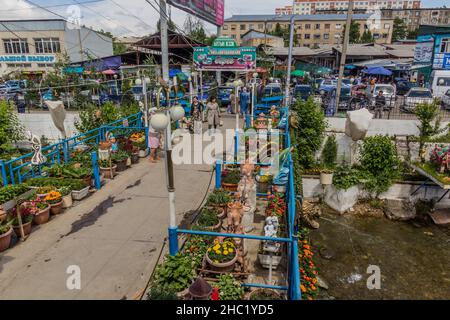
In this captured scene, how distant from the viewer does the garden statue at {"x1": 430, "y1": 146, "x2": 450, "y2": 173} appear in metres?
12.7

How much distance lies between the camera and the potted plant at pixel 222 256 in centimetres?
650

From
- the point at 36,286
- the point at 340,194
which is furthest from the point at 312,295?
the point at 340,194

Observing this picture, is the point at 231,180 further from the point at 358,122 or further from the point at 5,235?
the point at 358,122

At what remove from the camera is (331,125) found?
54.7 feet

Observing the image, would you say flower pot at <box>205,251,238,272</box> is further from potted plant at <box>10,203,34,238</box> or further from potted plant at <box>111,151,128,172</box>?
potted plant at <box>111,151,128,172</box>

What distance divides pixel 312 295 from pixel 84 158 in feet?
29.0

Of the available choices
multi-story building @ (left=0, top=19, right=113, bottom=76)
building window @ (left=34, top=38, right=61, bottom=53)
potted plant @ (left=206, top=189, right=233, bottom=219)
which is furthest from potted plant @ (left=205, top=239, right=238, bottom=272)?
building window @ (left=34, top=38, right=61, bottom=53)

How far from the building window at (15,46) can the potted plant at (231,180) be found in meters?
48.5

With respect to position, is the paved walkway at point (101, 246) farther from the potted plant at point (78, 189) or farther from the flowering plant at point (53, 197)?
the flowering plant at point (53, 197)

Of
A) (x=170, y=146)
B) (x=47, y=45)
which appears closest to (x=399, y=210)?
(x=170, y=146)

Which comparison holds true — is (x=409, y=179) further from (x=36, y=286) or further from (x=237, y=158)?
(x=36, y=286)

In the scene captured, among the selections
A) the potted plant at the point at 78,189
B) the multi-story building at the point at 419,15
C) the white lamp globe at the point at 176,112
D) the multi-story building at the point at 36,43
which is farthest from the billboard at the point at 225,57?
the multi-story building at the point at 419,15

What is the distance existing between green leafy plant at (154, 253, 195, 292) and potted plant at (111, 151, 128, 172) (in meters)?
7.20
